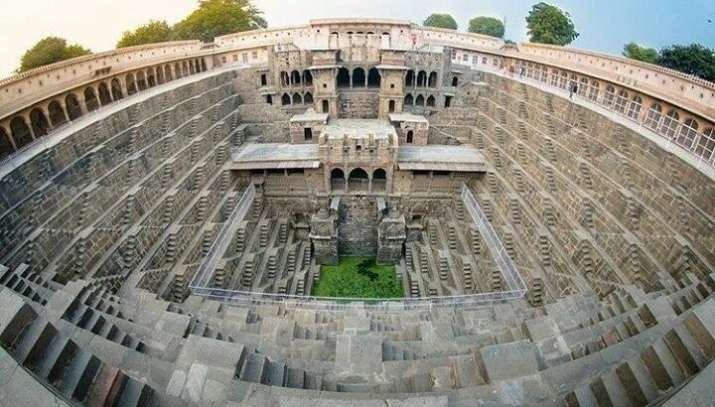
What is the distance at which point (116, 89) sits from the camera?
26.6 meters

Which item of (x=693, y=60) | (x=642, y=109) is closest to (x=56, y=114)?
(x=642, y=109)

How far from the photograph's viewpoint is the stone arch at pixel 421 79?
30627mm

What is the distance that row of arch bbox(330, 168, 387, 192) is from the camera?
81.5 ft

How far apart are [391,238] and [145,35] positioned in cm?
4035

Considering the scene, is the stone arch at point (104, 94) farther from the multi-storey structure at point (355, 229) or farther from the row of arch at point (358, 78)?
the row of arch at point (358, 78)

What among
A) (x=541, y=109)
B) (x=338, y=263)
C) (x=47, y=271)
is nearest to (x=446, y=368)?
(x=47, y=271)

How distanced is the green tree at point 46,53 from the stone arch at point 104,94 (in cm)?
1326

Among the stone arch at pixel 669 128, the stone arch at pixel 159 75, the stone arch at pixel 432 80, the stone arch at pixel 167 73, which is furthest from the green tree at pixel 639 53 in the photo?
the stone arch at pixel 159 75

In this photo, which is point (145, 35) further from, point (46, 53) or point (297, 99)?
point (297, 99)

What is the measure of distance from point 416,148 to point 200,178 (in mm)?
13817

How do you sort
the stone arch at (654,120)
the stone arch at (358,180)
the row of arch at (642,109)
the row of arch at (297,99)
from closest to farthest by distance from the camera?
the row of arch at (642,109) → the stone arch at (654,120) → the stone arch at (358,180) → the row of arch at (297,99)

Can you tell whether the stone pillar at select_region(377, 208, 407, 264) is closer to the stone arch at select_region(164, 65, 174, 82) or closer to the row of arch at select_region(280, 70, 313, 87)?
the row of arch at select_region(280, 70, 313, 87)

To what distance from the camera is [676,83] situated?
21.1 m

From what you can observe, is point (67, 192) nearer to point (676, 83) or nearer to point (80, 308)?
point (80, 308)
